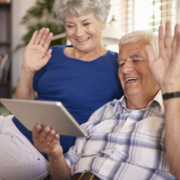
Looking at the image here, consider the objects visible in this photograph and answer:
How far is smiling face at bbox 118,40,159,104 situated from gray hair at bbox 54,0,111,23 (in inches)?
11.9

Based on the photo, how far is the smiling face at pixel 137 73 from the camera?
1.23 metres

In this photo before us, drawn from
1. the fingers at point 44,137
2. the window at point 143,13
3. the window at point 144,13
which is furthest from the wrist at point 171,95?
the window at point 144,13

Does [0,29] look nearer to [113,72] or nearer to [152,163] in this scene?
[113,72]

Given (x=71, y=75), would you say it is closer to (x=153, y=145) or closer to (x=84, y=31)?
(x=84, y=31)

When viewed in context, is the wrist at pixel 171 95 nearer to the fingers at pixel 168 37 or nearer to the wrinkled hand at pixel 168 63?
the wrinkled hand at pixel 168 63

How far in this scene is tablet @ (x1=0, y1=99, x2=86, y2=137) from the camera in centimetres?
81

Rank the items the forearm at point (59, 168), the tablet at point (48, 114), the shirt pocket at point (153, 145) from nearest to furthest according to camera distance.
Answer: the tablet at point (48, 114) → the shirt pocket at point (153, 145) → the forearm at point (59, 168)

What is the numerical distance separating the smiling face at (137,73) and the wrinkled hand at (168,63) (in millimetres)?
242

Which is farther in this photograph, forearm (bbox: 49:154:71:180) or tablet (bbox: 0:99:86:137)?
forearm (bbox: 49:154:71:180)

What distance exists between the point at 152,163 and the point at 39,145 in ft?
1.51

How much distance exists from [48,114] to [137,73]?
0.56 metres

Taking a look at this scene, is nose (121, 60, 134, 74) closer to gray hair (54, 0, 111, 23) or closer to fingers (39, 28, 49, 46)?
gray hair (54, 0, 111, 23)

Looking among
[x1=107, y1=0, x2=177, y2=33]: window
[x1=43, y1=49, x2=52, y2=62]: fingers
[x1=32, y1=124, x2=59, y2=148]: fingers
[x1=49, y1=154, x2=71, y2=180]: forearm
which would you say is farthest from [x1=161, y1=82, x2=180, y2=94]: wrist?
[x1=107, y1=0, x2=177, y2=33]: window

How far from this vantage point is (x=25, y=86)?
5.11ft
